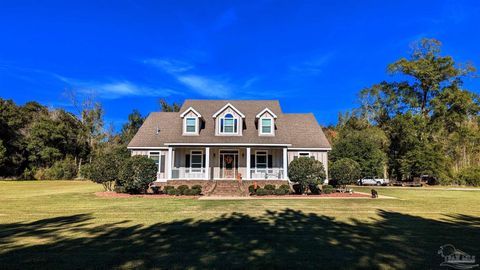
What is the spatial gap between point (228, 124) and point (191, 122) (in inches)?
126

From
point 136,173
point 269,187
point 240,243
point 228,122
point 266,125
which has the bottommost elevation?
point 240,243

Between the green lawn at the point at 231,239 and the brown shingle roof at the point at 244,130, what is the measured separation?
42.8ft

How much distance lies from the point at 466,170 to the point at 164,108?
44.6 meters

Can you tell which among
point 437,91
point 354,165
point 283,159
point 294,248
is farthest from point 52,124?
point 437,91

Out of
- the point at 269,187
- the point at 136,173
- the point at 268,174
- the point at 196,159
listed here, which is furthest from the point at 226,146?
the point at 136,173

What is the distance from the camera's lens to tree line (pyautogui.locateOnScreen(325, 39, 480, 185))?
33906 millimetres

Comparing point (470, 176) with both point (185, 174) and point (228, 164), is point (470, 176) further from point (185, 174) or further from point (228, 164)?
point (185, 174)

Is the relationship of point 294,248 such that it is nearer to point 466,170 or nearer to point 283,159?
point 283,159

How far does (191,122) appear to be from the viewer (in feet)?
82.7

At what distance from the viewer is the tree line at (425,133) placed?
1335 inches

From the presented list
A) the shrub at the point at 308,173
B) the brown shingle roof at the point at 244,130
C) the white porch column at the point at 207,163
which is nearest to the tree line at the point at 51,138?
the brown shingle roof at the point at 244,130

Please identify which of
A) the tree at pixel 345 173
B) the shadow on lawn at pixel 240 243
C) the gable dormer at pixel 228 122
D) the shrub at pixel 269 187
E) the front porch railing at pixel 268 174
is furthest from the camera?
the gable dormer at pixel 228 122

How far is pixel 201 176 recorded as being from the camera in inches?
941

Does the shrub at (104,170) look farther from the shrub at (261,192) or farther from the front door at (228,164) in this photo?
the shrub at (261,192)
